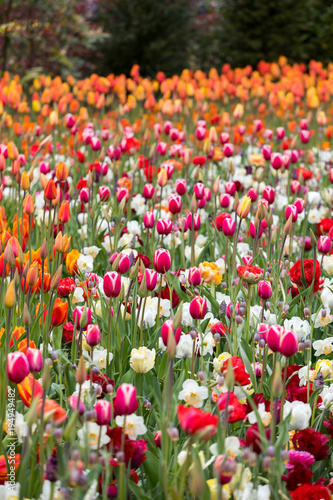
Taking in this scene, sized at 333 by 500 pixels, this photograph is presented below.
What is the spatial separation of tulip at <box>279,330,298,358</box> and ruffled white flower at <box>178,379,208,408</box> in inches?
8.0

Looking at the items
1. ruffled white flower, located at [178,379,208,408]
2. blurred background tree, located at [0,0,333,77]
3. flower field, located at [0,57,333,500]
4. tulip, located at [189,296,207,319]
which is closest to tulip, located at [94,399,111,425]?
flower field, located at [0,57,333,500]

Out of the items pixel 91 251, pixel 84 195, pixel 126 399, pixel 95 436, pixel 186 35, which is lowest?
pixel 95 436

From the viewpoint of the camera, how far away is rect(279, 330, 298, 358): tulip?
4.25ft

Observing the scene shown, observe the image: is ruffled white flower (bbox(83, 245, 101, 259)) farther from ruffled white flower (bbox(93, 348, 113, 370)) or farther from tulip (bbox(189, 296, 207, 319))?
tulip (bbox(189, 296, 207, 319))

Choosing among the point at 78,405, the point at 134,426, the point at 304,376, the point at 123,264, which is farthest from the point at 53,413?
the point at 304,376

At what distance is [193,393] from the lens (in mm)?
1374

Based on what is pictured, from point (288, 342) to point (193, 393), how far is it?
249 millimetres

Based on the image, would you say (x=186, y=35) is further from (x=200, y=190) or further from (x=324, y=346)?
(x=324, y=346)

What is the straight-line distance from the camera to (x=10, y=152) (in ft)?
9.19

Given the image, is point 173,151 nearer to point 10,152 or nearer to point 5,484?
point 10,152

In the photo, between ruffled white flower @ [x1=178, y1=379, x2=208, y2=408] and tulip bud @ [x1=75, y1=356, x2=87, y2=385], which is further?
ruffled white flower @ [x1=178, y1=379, x2=208, y2=408]

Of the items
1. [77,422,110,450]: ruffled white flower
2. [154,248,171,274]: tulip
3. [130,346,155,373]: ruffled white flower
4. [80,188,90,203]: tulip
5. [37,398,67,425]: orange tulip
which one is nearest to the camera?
[37,398,67,425]: orange tulip

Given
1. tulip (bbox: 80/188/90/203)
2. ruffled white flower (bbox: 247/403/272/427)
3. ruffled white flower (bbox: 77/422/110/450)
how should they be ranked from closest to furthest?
ruffled white flower (bbox: 77/422/110/450), ruffled white flower (bbox: 247/403/272/427), tulip (bbox: 80/188/90/203)

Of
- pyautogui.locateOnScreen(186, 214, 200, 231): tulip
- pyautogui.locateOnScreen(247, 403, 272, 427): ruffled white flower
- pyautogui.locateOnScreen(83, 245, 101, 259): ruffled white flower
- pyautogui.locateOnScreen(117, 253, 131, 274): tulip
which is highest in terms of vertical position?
pyautogui.locateOnScreen(186, 214, 200, 231): tulip
